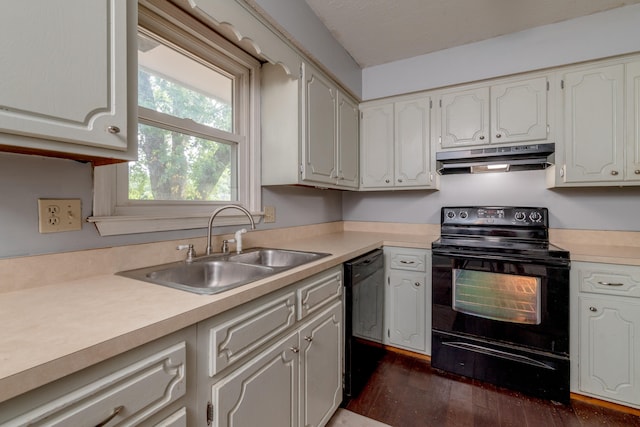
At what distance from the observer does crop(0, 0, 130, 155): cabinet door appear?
68 cm

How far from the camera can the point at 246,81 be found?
1.92 m

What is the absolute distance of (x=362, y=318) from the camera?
1.78 meters

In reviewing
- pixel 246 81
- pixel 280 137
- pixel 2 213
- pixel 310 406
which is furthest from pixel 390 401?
pixel 246 81

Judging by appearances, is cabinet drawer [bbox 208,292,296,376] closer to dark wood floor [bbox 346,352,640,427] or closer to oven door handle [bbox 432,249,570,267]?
dark wood floor [bbox 346,352,640,427]

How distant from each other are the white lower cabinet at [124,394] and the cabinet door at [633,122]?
105 inches

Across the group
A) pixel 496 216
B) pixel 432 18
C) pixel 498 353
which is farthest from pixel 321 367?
pixel 432 18

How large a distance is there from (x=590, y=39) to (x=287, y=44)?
2058 mm

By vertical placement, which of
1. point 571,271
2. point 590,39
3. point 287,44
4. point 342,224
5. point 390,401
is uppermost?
point 590,39

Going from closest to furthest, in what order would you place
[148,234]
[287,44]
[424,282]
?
1. [148,234]
2. [287,44]
3. [424,282]

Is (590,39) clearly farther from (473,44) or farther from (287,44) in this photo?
(287,44)

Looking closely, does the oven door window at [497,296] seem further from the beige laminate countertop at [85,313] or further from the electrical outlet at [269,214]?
the electrical outlet at [269,214]

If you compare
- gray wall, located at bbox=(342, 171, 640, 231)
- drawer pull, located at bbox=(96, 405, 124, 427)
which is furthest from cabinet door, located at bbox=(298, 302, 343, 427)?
gray wall, located at bbox=(342, 171, 640, 231)

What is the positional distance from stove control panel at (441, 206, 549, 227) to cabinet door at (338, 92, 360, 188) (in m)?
0.86

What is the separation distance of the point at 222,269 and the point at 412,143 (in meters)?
1.92
